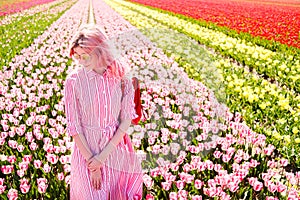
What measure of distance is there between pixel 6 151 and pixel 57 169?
563mm

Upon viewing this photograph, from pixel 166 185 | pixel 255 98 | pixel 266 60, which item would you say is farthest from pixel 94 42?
pixel 266 60

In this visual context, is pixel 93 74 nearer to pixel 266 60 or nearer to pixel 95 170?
pixel 95 170

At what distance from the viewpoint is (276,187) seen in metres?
2.75

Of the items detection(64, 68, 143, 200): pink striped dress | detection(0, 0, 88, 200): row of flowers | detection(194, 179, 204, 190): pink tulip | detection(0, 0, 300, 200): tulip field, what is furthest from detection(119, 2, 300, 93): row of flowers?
detection(64, 68, 143, 200): pink striped dress

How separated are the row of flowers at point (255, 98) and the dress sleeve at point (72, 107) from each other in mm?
1229

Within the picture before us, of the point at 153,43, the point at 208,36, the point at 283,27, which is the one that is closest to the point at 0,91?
the point at 153,43

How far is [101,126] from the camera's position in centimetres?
235

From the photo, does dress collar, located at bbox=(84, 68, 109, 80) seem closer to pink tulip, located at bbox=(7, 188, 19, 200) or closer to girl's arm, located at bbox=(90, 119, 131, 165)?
girl's arm, located at bbox=(90, 119, 131, 165)

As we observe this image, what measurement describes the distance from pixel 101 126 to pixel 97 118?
0.06 m

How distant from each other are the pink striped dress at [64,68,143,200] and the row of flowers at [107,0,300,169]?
1.15 meters

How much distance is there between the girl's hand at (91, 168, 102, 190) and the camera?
239cm

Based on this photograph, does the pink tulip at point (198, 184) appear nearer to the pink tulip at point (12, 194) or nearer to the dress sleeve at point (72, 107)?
the dress sleeve at point (72, 107)

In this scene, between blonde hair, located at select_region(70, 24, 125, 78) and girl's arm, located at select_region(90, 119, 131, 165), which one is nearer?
blonde hair, located at select_region(70, 24, 125, 78)

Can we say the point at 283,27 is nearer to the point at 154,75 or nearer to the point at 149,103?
the point at 154,75
